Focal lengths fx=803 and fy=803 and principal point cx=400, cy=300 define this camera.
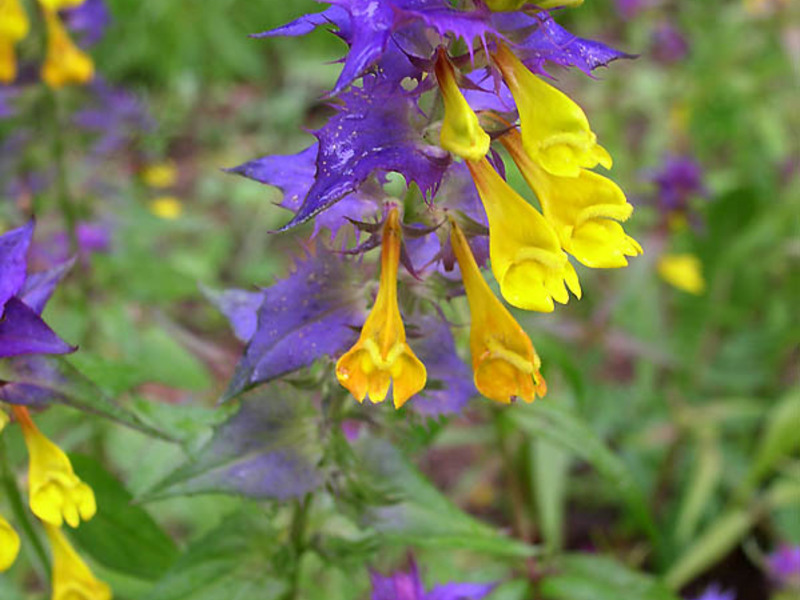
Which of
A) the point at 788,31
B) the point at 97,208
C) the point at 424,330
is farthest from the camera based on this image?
the point at 788,31

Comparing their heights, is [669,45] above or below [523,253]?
below

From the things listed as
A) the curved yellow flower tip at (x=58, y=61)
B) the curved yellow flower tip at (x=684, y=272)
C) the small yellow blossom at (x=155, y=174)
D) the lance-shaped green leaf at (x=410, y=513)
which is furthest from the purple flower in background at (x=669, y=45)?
the lance-shaped green leaf at (x=410, y=513)

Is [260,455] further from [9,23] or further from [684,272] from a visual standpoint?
[684,272]

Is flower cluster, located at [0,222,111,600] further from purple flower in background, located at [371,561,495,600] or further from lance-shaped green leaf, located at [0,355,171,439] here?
purple flower in background, located at [371,561,495,600]

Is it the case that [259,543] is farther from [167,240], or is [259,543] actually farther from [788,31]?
[788,31]

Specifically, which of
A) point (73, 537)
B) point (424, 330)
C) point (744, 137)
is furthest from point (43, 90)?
point (744, 137)

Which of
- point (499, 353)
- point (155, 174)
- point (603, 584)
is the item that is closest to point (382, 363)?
point (499, 353)

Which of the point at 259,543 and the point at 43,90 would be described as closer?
the point at 259,543

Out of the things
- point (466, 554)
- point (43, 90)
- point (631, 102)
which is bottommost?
point (466, 554)
